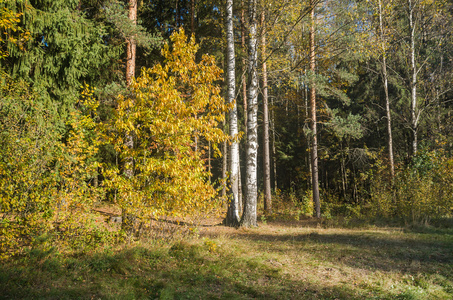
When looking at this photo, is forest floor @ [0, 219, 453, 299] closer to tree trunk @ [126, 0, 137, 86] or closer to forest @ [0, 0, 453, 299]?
forest @ [0, 0, 453, 299]

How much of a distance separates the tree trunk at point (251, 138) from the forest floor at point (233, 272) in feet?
5.85

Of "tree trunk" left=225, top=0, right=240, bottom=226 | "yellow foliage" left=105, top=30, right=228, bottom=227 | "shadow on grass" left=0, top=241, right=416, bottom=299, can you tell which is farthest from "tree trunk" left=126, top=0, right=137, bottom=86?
"shadow on grass" left=0, top=241, right=416, bottom=299

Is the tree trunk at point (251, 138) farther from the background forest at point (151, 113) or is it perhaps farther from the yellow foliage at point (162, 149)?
the yellow foliage at point (162, 149)

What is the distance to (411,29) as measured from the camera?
12.3m

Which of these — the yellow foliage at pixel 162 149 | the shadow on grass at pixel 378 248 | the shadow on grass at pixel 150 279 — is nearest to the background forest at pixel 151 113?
the yellow foliage at pixel 162 149

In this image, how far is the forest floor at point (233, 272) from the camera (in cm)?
380

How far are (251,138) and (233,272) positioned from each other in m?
4.55

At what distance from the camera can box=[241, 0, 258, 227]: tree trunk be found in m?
8.31

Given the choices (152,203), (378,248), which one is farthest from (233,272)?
(378,248)

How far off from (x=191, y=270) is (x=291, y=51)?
11102 millimetres

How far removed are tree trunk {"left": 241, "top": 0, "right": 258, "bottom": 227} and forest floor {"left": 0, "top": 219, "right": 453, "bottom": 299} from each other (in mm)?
1785

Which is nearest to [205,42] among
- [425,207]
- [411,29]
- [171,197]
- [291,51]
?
[291,51]

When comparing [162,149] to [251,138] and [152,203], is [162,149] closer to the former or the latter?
[152,203]

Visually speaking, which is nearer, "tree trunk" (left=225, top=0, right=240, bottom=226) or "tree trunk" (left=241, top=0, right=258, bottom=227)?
"tree trunk" (left=241, top=0, right=258, bottom=227)
